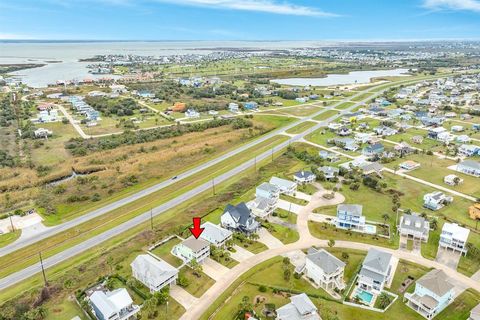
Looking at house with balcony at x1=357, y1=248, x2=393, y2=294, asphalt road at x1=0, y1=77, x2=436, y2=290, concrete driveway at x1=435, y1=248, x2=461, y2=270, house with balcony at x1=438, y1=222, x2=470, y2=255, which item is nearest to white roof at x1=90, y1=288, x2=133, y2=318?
asphalt road at x1=0, y1=77, x2=436, y2=290

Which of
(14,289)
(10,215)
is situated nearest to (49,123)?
(10,215)

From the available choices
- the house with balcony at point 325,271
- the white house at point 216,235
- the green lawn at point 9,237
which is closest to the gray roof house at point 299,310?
the house with balcony at point 325,271

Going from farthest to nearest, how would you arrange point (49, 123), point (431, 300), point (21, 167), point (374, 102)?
point (374, 102), point (49, 123), point (21, 167), point (431, 300)

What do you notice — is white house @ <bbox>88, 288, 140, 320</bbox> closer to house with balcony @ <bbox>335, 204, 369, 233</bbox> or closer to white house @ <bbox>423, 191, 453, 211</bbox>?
house with balcony @ <bbox>335, 204, 369, 233</bbox>

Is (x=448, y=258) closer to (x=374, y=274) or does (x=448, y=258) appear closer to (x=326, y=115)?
(x=374, y=274)

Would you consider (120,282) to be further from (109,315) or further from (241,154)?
(241,154)

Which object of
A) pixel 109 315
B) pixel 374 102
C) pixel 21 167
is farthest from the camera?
pixel 374 102

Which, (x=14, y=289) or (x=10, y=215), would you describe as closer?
(x=14, y=289)

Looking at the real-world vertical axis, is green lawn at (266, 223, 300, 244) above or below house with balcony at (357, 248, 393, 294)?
below
